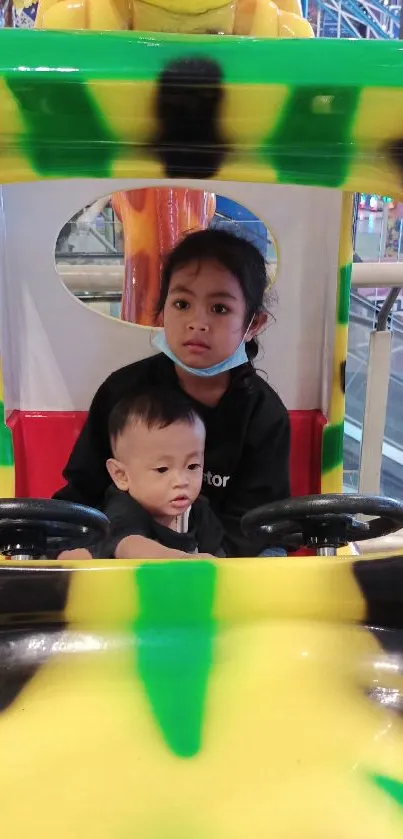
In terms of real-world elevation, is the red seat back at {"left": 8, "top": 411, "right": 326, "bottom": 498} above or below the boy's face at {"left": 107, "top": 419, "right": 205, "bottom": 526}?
below

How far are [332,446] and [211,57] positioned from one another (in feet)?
2.96

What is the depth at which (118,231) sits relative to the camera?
1.55 metres

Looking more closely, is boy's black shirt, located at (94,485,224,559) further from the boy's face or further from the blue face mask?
the blue face mask

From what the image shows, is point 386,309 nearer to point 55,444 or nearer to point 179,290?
point 179,290

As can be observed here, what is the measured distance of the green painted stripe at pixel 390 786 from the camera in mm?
478

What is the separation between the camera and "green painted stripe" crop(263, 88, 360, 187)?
54 centimetres

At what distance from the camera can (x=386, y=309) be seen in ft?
4.83

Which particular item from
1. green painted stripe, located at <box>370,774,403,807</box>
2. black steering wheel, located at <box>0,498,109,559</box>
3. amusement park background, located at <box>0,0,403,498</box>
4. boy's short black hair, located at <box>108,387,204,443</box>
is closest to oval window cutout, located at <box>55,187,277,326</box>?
amusement park background, located at <box>0,0,403,498</box>

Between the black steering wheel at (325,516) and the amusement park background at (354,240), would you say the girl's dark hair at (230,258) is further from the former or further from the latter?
the black steering wheel at (325,516)

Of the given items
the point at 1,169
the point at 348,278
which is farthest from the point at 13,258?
the point at 1,169

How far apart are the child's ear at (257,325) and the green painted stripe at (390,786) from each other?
83cm

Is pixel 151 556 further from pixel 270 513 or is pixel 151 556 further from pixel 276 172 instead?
pixel 276 172

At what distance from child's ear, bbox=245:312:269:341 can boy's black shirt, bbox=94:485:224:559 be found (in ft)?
1.00

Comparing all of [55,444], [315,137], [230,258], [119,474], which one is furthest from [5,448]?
[315,137]
